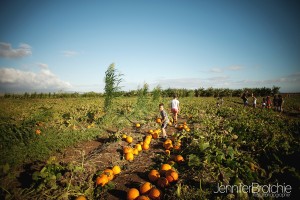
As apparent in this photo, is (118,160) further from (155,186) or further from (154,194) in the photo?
(154,194)

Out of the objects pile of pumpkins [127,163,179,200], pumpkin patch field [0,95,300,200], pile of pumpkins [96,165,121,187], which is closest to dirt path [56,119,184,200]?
pumpkin patch field [0,95,300,200]

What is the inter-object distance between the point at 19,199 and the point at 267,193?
4.72 metres

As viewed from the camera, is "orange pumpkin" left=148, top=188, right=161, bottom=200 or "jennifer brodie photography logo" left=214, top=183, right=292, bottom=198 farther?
"orange pumpkin" left=148, top=188, right=161, bottom=200

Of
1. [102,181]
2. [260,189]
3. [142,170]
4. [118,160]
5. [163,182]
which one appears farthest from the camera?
[118,160]

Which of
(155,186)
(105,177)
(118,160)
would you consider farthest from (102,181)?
(118,160)

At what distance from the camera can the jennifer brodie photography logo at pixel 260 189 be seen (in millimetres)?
3004

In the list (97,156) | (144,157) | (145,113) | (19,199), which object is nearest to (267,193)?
(144,157)

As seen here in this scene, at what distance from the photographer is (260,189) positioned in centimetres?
313

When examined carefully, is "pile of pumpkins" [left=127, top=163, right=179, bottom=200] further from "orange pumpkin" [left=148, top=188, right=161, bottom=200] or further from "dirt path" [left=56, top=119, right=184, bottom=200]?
"dirt path" [left=56, top=119, right=184, bottom=200]

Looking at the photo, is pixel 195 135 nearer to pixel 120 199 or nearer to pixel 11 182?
pixel 120 199

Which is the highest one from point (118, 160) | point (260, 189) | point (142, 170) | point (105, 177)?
point (260, 189)

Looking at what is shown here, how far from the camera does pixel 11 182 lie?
375 centimetres

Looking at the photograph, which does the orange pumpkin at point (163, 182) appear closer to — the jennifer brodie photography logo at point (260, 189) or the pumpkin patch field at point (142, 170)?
the pumpkin patch field at point (142, 170)

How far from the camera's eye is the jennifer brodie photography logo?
3.00 m
